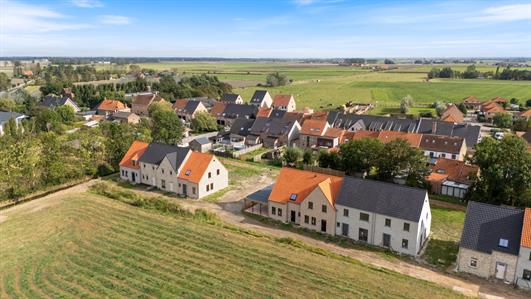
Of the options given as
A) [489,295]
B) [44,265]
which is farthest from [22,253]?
[489,295]

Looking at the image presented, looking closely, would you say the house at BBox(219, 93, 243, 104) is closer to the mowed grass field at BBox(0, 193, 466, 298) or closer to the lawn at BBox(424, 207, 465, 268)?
the mowed grass field at BBox(0, 193, 466, 298)

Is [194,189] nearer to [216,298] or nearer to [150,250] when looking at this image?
[150,250]

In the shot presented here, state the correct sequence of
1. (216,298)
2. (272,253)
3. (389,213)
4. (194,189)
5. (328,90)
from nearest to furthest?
(216,298), (272,253), (389,213), (194,189), (328,90)

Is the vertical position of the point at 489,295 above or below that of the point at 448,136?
below

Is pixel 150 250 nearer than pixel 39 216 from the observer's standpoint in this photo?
Yes

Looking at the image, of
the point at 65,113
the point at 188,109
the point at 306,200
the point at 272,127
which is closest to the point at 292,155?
the point at 272,127

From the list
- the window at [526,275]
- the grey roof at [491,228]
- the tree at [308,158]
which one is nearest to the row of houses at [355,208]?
the grey roof at [491,228]

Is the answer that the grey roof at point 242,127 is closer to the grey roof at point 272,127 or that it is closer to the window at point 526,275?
the grey roof at point 272,127
